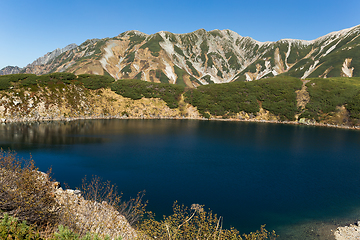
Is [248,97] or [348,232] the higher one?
[248,97]

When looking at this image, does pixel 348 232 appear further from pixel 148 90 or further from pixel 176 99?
pixel 148 90

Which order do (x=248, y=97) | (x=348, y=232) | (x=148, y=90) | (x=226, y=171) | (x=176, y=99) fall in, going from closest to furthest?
1. (x=348, y=232)
2. (x=226, y=171)
3. (x=248, y=97)
4. (x=176, y=99)
5. (x=148, y=90)

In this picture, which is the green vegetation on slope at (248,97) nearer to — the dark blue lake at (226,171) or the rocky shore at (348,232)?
the dark blue lake at (226,171)

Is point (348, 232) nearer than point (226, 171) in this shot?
Yes

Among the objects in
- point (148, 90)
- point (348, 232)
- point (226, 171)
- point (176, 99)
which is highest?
point (148, 90)

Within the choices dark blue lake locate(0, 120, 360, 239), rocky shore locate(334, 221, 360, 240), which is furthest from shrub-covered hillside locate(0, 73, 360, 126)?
rocky shore locate(334, 221, 360, 240)

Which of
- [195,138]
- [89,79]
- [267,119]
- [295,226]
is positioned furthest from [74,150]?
[267,119]

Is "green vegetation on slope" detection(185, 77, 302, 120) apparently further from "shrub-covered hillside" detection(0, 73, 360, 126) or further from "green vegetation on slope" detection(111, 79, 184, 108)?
"green vegetation on slope" detection(111, 79, 184, 108)

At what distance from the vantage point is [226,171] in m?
37.5

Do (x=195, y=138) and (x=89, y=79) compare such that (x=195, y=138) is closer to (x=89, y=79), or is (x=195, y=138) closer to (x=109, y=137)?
(x=109, y=137)

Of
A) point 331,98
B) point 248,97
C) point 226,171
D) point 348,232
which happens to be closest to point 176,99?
point 248,97

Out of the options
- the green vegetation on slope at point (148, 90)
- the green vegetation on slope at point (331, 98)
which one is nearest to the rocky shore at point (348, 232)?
the green vegetation on slope at point (331, 98)

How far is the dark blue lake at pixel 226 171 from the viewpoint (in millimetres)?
25031

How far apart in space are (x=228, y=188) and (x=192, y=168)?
374 inches
